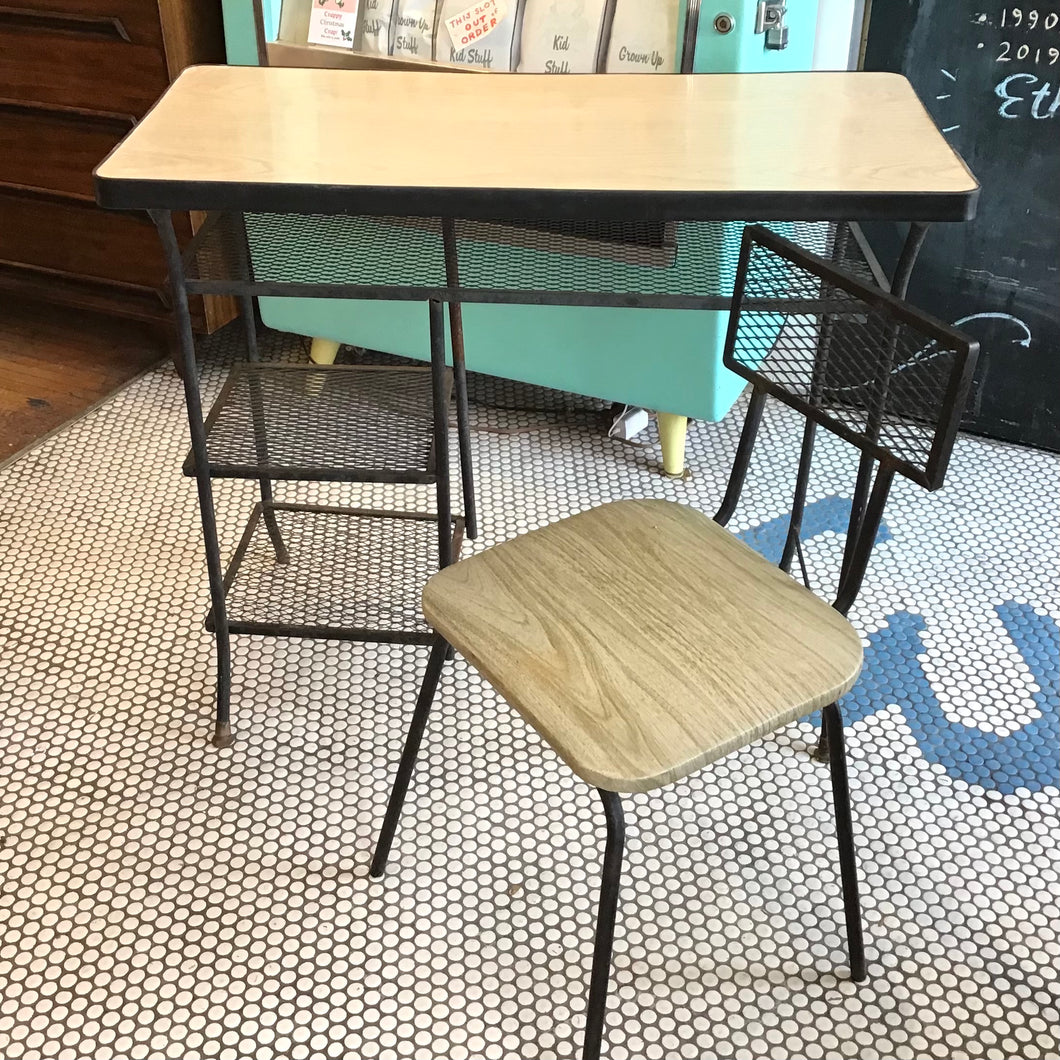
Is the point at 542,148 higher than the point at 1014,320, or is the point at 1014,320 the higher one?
the point at 542,148

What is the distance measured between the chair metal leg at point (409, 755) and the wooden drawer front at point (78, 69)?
1456 millimetres

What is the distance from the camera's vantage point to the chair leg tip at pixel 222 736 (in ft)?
5.24

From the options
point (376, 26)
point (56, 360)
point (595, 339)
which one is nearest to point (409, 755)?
point (595, 339)

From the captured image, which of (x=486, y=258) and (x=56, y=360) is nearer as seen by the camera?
A: (x=486, y=258)

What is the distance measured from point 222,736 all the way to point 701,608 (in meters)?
0.81

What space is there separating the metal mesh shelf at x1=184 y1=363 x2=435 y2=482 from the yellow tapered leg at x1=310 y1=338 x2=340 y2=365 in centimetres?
68

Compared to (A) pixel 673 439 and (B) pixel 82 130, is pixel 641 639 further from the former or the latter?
(B) pixel 82 130

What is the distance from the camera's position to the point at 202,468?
1431mm

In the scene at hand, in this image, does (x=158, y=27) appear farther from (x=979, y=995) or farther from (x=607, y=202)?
(x=979, y=995)

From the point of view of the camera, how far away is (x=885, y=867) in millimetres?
1423

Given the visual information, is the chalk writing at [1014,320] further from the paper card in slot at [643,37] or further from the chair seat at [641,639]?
the chair seat at [641,639]

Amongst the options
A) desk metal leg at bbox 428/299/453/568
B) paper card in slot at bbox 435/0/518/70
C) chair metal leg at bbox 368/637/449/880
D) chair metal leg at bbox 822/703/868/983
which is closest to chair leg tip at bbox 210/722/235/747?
chair metal leg at bbox 368/637/449/880

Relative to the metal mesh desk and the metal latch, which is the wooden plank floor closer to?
the metal mesh desk

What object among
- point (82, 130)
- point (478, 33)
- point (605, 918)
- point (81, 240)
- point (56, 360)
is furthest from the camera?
point (56, 360)
